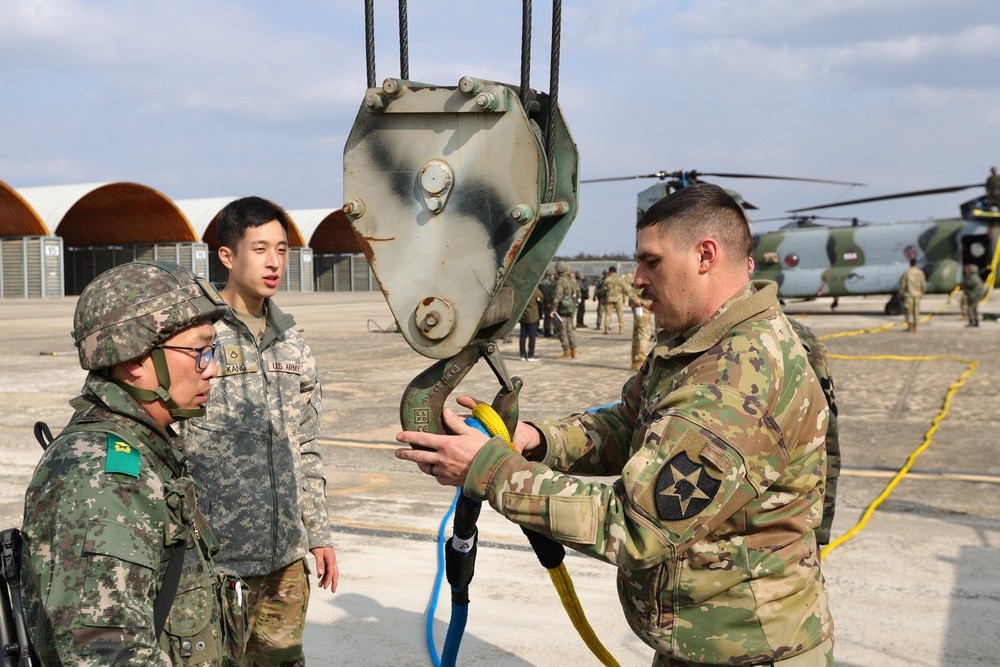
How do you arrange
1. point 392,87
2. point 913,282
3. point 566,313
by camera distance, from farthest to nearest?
point 913,282, point 566,313, point 392,87

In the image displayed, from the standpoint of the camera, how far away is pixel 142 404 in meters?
2.12

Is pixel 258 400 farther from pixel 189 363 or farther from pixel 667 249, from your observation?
pixel 667 249

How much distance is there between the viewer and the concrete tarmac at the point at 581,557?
4.46 m

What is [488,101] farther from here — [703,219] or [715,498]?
[715,498]

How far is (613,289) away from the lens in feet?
72.6

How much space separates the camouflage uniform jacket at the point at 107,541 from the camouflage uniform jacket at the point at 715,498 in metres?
0.69

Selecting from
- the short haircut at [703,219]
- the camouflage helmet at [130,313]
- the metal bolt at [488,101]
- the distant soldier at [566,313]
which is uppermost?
the metal bolt at [488,101]

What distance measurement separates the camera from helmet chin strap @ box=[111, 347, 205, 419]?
2.10 meters

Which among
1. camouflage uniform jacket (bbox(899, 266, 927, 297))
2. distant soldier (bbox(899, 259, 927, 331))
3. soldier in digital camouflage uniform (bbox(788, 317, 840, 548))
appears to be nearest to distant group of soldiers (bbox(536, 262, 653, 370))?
camouflage uniform jacket (bbox(899, 266, 927, 297))

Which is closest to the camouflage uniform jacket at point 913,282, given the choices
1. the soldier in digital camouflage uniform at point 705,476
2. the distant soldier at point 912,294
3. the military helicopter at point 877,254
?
the distant soldier at point 912,294

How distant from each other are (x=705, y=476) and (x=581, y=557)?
13.1 feet

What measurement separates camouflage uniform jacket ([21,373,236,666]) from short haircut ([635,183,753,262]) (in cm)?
130

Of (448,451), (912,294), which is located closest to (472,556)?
(448,451)

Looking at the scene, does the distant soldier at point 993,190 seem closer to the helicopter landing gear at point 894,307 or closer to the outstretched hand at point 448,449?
the helicopter landing gear at point 894,307
